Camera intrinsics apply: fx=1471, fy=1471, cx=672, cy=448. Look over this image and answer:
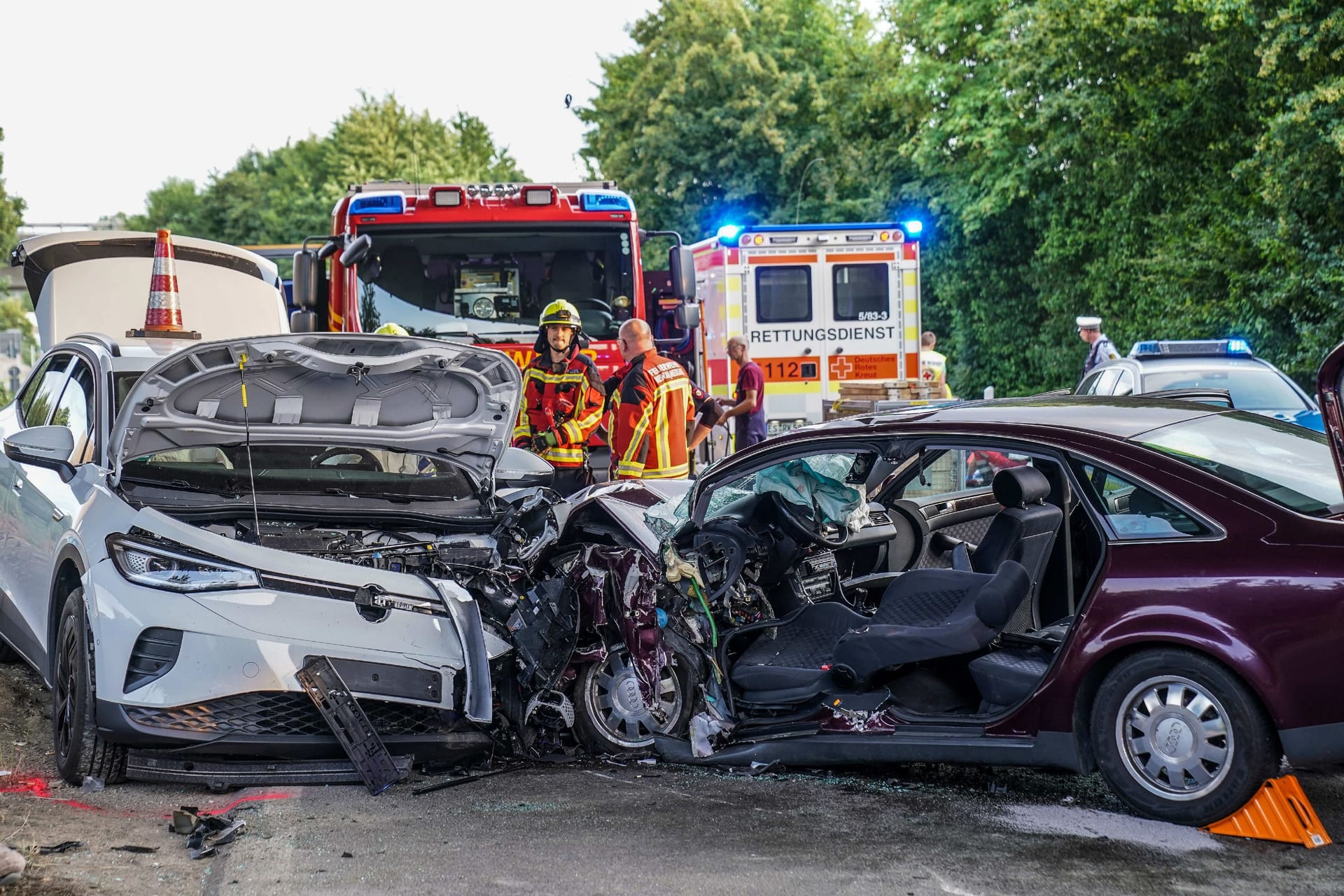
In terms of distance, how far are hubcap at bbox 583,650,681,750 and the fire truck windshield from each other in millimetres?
6035

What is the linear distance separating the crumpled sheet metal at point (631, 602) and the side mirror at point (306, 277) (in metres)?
6.97

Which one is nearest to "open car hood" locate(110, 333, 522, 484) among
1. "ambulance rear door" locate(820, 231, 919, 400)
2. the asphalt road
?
the asphalt road

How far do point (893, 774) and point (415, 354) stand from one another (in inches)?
103

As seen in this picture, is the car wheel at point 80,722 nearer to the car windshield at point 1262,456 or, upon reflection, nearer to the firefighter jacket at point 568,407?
the car windshield at point 1262,456

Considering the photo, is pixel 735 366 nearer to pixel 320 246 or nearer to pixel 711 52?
pixel 320 246

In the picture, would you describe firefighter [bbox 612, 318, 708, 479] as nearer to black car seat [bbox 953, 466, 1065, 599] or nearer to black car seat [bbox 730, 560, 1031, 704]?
black car seat [bbox 730, 560, 1031, 704]

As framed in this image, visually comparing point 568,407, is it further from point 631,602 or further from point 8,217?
point 8,217

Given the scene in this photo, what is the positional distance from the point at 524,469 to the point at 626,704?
5.43ft

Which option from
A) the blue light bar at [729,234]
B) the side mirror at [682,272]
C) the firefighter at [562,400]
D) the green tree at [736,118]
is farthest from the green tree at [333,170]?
the firefighter at [562,400]

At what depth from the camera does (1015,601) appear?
207 inches

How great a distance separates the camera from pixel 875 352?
58.3 feet

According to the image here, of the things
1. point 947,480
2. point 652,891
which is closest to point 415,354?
point 652,891

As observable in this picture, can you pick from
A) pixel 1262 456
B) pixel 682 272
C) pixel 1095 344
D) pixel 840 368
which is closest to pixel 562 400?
pixel 682 272

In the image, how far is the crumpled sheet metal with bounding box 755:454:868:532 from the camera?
601cm
